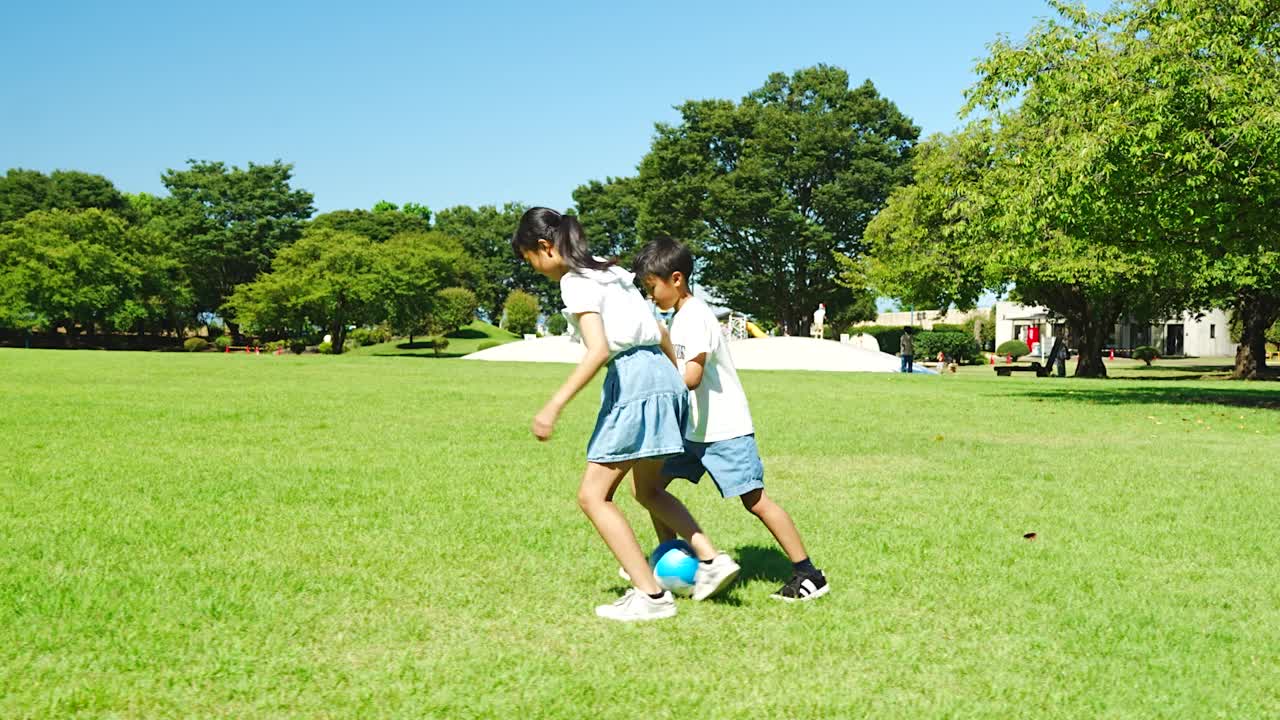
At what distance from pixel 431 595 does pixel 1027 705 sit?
2.61 metres

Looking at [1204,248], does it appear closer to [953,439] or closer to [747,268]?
[953,439]

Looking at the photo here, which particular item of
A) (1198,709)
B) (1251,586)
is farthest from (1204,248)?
(1198,709)

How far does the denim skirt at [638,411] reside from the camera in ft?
14.9

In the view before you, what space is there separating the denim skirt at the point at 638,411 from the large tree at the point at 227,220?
69.0m

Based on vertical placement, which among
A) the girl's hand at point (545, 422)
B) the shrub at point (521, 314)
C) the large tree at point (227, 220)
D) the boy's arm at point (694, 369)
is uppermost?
the large tree at point (227, 220)

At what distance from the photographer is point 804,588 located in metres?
4.87

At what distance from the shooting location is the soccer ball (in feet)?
16.0

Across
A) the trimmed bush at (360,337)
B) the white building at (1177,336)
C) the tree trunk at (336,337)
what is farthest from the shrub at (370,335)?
the white building at (1177,336)

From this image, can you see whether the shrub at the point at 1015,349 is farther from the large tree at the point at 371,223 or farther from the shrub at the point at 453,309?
the large tree at the point at 371,223

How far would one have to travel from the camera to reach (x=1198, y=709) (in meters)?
3.54

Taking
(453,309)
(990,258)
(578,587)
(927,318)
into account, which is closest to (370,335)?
(453,309)

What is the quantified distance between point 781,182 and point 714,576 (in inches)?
2119

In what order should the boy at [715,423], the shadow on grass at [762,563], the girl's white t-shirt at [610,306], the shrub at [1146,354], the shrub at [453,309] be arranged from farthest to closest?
1. the shrub at [453,309]
2. the shrub at [1146,354]
3. the shadow on grass at [762,563]
4. the boy at [715,423]
5. the girl's white t-shirt at [610,306]

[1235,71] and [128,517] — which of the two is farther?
[1235,71]
